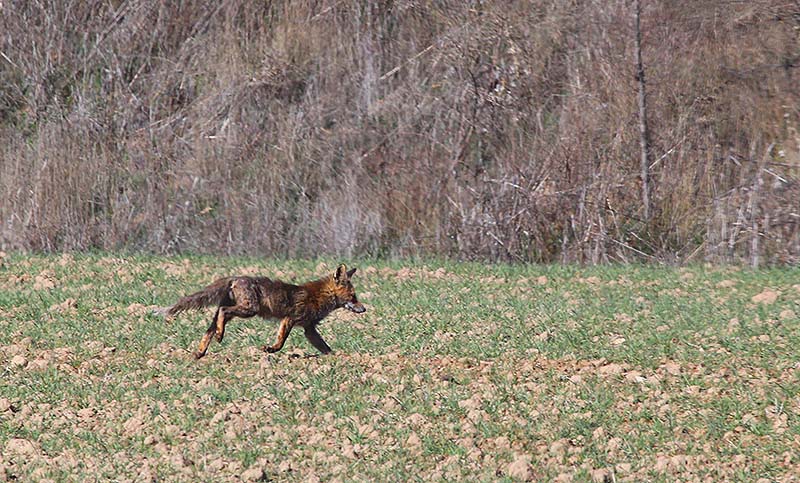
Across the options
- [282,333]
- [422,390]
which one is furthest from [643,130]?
[422,390]

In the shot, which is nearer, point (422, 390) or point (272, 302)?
point (422, 390)

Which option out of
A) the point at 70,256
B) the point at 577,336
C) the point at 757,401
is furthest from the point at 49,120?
the point at 757,401

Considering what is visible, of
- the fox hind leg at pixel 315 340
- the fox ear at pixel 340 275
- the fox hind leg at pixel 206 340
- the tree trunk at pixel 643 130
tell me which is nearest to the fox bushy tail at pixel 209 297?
the fox hind leg at pixel 206 340

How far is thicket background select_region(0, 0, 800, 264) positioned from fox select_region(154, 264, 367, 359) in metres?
7.12

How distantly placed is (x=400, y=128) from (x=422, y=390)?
37.8 ft

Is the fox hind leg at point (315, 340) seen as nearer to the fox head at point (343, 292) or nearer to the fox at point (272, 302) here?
the fox at point (272, 302)

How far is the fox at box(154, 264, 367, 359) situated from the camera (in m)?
8.77

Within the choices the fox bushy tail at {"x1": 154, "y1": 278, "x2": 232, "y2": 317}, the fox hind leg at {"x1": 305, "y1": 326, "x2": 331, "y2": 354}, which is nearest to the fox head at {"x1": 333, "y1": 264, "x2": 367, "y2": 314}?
the fox hind leg at {"x1": 305, "y1": 326, "x2": 331, "y2": 354}

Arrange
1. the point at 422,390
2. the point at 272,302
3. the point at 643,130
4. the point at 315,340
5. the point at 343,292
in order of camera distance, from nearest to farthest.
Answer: the point at 422,390 < the point at 272,302 < the point at 315,340 < the point at 343,292 < the point at 643,130

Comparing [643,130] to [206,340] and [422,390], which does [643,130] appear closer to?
[206,340]

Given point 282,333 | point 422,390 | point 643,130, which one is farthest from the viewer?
point 643,130

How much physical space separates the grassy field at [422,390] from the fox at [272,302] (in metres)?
0.22

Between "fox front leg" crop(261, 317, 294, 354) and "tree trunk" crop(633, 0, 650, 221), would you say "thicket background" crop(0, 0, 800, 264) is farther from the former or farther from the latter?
"fox front leg" crop(261, 317, 294, 354)

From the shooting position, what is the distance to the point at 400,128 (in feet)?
63.4
